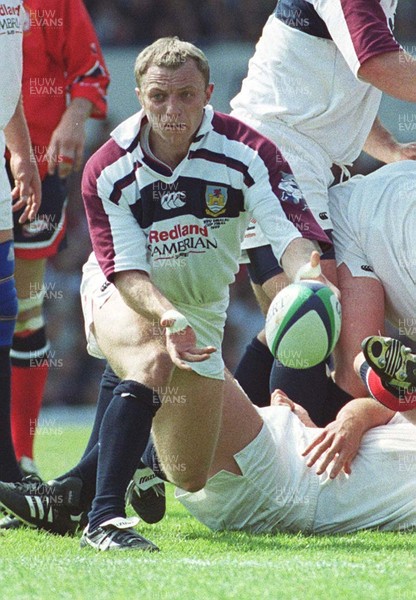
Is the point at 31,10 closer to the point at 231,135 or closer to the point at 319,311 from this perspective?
the point at 231,135

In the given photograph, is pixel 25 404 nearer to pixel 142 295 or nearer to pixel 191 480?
pixel 191 480

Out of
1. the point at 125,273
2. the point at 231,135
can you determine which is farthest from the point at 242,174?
the point at 125,273

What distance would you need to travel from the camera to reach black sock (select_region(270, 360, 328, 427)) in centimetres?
466

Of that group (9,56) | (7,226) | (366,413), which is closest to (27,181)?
(7,226)

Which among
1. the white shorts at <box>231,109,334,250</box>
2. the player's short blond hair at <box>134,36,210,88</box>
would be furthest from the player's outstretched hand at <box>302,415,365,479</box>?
the player's short blond hair at <box>134,36,210,88</box>

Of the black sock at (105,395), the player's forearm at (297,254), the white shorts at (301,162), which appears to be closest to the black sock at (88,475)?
the black sock at (105,395)

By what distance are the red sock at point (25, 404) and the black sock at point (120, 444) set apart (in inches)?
66.8

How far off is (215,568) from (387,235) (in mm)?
1785

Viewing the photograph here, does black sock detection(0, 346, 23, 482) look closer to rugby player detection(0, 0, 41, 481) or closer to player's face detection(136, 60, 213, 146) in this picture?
rugby player detection(0, 0, 41, 481)

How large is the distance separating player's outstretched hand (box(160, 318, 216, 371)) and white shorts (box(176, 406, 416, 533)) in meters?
0.61

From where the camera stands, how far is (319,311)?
11.9ft

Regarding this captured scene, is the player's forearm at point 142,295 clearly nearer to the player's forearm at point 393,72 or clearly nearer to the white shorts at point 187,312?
the white shorts at point 187,312

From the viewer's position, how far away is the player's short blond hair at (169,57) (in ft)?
12.9

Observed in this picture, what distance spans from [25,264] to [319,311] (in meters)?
2.43
